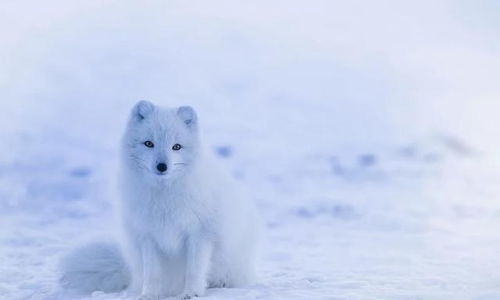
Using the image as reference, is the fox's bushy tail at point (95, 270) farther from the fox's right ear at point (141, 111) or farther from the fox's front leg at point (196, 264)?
the fox's right ear at point (141, 111)

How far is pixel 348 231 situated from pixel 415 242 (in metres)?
0.93

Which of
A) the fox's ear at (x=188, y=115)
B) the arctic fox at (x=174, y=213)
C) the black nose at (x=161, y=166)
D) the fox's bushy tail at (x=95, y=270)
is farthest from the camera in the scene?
the fox's bushy tail at (x=95, y=270)

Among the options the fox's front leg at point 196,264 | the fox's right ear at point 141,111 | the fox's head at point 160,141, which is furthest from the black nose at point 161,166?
the fox's front leg at point 196,264

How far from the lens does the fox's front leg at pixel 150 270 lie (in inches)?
141

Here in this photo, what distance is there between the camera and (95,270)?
12.8 feet

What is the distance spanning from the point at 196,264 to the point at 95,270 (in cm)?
71

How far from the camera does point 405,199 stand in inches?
347

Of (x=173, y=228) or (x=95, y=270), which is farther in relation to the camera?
(x=95, y=270)

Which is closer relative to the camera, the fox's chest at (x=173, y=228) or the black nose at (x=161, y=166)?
the black nose at (x=161, y=166)

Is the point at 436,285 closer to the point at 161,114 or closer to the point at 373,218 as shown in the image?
the point at 161,114

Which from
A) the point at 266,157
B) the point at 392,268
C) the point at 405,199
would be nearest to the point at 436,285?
the point at 392,268

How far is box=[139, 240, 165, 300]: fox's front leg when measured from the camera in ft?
11.7

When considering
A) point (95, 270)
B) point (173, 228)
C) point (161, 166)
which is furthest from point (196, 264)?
point (95, 270)

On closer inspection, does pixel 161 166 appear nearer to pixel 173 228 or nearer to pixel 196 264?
pixel 173 228
